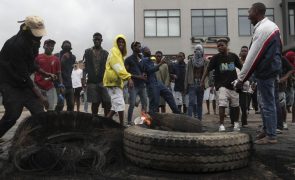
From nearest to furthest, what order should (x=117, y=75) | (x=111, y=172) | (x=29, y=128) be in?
(x=111, y=172) < (x=29, y=128) < (x=117, y=75)

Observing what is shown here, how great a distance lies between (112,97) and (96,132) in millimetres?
2544

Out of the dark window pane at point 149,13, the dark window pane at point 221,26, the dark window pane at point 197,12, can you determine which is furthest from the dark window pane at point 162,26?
the dark window pane at point 221,26

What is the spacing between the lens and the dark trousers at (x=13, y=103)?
4.98 metres

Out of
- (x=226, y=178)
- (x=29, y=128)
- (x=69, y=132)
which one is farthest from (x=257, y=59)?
(x=29, y=128)

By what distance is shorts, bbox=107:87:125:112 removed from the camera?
24.5ft

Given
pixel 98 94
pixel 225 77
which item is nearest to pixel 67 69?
pixel 98 94

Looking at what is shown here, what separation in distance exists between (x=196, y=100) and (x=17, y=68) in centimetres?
512

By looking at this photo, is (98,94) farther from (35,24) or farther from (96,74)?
(35,24)

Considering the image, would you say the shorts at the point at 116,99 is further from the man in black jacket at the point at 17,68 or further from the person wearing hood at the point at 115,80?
the man in black jacket at the point at 17,68

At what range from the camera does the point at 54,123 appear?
4.97 m

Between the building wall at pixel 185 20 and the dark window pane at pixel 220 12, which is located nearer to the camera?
the building wall at pixel 185 20

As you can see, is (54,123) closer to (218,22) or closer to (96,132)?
(96,132)

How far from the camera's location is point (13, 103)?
16.5 ft

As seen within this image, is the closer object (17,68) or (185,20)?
(17,68)
